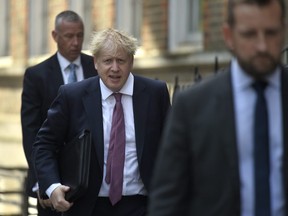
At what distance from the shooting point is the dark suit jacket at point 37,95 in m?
7.28

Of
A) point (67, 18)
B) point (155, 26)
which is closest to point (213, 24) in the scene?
point (155, 26)

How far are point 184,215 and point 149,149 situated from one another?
6.08 feet

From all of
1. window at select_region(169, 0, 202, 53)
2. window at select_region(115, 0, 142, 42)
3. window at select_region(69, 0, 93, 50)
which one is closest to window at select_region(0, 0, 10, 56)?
window at select_region(69, 0, 93, 50)

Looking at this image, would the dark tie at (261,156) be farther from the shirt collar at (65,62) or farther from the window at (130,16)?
the window at (130,16)

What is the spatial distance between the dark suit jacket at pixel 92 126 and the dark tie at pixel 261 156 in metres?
1.93

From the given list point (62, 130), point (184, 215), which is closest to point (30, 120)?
point (62, 130)

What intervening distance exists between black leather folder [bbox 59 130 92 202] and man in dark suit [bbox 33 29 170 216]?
0.13ft

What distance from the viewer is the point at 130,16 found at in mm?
15219

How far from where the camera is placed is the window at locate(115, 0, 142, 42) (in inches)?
590

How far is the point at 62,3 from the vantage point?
57.7 feet

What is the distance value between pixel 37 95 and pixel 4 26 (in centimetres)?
1298

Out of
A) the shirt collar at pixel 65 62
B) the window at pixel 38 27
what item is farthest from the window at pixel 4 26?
the shirt collar at pixel 65 62

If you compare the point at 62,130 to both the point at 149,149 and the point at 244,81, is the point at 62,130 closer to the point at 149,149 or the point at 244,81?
the point at 149,149

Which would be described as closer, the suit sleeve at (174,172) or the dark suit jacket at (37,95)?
the suit sleeve at (174,172)
